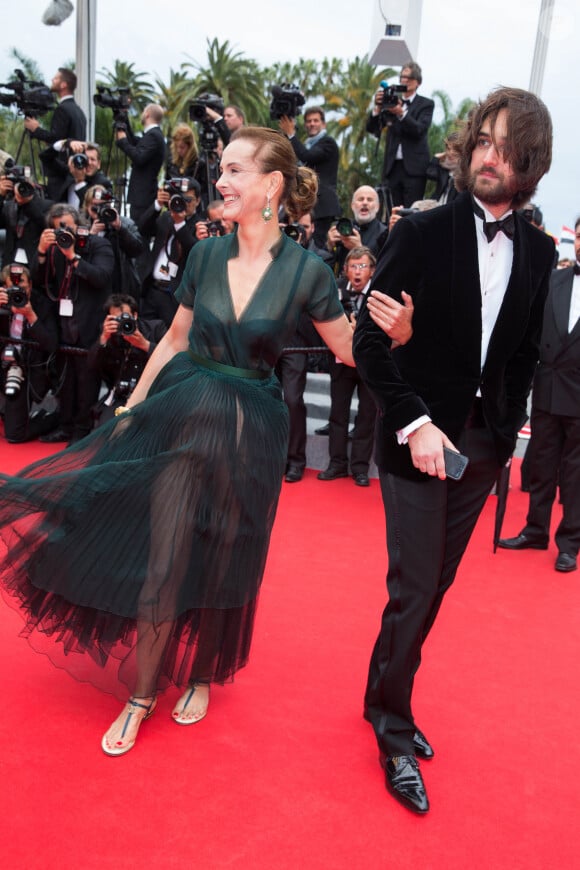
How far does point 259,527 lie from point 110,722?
0.68m

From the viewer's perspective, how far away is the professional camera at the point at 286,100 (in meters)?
6.18

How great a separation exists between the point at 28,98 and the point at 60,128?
0.48 m

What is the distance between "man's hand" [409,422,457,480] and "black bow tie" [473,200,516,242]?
48cm

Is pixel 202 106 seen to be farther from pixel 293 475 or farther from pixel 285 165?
pixel 285 165

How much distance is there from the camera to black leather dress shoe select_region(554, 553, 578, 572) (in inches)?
155

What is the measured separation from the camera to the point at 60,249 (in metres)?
5.40

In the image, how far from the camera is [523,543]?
4.23 meters

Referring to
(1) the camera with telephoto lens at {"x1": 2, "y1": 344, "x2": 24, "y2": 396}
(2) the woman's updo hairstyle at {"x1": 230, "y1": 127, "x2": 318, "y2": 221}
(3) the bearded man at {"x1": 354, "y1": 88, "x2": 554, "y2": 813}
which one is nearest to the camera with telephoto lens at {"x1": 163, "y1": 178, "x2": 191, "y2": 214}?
(1) the camera with telephoto lens at {"x1": 2, "y1": 344, "x2": 24, "y2": 396}

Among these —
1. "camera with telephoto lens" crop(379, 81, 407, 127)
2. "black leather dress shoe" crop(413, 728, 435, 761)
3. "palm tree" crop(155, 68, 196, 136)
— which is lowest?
"black leather dress shoe" crop(413, 728, 435, 761)

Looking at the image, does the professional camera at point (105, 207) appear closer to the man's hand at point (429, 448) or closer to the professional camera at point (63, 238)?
the professional camera at point (63, 238)

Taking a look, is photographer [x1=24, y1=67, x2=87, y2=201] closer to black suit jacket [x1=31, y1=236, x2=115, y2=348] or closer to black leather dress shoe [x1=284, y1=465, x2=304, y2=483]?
black suit jacket [x1=31, y1=236, x2=115, y2=348]

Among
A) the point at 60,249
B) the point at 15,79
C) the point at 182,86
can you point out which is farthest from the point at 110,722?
the point at 182,86

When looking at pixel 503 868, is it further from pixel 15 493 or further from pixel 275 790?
pixel 15 493

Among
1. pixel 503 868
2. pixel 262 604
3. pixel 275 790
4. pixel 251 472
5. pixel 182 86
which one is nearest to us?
pixel 503 868
